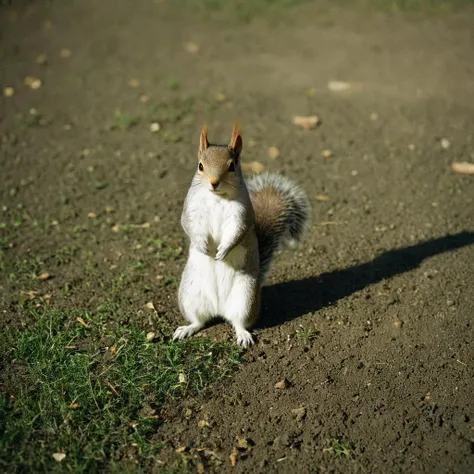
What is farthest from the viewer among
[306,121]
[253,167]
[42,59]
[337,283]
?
[42,59]

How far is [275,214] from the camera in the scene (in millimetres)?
3123

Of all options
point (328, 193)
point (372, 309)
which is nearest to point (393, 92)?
point (328, 193)

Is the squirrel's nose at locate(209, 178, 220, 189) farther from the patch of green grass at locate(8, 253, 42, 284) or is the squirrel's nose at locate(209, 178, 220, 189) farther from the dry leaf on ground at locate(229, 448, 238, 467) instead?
the patch of green grass at locate(8, 253, 42, 284)

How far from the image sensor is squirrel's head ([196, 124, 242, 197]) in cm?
254

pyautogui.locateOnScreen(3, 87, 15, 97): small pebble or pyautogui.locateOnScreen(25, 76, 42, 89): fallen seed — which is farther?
pyautogui.locateOnScreen(25, 76, 42, 89): fallen seed

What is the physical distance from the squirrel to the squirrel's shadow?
0.28 m

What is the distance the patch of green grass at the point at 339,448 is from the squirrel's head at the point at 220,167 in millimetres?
1084

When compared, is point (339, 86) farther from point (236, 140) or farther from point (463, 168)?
point (236, 140)

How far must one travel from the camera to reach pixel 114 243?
380 centimetres

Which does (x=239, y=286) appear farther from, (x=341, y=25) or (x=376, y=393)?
(x=341, y=25)

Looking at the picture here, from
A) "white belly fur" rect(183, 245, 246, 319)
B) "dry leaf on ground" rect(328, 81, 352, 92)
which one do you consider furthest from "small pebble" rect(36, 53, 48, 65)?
"white belly fur" rect(183, 245, 246, 319)

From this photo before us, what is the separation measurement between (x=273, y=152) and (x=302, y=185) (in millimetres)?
478

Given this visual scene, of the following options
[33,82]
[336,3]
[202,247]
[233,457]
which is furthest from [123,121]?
[233,457]

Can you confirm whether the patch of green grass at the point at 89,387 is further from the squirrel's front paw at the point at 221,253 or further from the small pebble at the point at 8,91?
the small pebble at the point at 8,91
